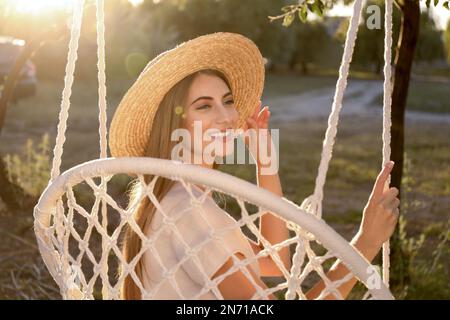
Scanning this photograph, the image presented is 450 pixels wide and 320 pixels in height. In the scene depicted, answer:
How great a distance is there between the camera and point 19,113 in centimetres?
1480

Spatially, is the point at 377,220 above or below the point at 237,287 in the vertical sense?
above

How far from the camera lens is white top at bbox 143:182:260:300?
1791 millimetres

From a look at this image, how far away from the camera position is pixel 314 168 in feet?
33.5

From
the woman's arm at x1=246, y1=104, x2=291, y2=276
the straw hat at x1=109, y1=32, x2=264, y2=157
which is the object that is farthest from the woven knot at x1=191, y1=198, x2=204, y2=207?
the woman's arm at x1=246, y1=104, x2=291, y2=276

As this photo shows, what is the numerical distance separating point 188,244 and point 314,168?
8487 mm

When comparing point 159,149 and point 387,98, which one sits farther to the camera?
point 159,149

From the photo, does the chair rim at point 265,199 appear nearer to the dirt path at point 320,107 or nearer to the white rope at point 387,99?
the white rope at point 387,99

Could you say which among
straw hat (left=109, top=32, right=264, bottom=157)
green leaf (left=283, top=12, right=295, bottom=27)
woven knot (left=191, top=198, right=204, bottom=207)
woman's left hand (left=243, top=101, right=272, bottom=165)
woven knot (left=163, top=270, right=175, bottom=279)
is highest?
green leaf (left=283, top=12, right=295, bottom=27)

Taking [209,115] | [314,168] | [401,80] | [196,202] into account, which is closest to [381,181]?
[196,202]

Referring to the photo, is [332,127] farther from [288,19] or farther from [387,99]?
[288,19]

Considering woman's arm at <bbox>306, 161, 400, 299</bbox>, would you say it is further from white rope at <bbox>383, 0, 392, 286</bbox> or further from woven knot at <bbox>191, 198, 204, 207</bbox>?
woven knot at <bbox>191, 198, 204, 207</bbox>

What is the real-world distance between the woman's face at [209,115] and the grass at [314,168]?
2939 mm

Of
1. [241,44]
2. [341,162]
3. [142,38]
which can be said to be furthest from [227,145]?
[142,38]
